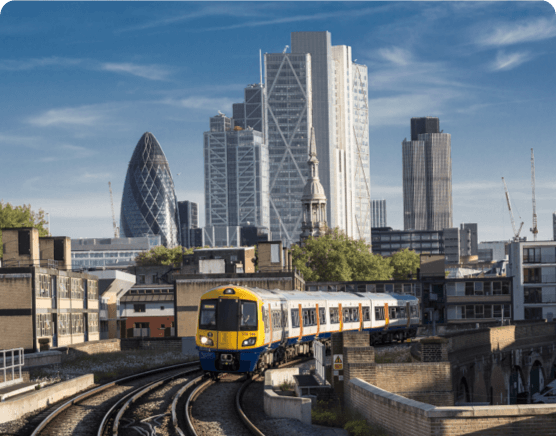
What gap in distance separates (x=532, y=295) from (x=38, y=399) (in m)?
71.0

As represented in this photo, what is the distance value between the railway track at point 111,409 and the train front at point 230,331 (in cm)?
206

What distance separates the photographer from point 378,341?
167 ft

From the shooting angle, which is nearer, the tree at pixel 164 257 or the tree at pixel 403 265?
the tree at pixel 403 265

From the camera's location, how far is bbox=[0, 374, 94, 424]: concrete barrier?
74.4ft

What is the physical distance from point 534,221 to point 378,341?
14781 cm

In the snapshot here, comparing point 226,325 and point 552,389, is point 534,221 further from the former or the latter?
point 226,325

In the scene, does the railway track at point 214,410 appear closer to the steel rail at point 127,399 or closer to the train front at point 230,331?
the train front at point 230,331

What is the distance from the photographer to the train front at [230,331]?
3002 cm

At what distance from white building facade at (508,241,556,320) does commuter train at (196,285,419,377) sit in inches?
1720

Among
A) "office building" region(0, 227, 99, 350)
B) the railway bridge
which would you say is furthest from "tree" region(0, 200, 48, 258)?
the railway bridge

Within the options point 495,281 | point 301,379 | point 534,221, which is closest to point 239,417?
point 301,379

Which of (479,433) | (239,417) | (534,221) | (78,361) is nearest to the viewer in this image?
(479,433)

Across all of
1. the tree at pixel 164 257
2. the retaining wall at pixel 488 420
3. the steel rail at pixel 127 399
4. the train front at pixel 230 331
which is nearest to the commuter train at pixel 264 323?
the train front at pixel 230 331

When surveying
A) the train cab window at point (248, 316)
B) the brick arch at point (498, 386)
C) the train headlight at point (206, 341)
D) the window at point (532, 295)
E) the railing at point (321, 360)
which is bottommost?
the brick arch at point (498, 386)
